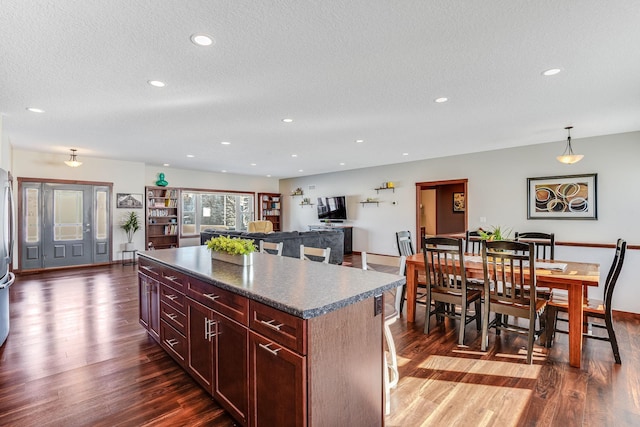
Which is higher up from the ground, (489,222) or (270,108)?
(270,108)

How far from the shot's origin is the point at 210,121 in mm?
4484

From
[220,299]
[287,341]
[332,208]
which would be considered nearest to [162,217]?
[332,208]

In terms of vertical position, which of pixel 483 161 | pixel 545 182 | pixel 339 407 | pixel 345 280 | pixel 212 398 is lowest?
pixel 212 398

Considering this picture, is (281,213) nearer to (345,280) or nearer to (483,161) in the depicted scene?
(483,161)

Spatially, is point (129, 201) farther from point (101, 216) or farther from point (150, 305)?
point (150, 305)

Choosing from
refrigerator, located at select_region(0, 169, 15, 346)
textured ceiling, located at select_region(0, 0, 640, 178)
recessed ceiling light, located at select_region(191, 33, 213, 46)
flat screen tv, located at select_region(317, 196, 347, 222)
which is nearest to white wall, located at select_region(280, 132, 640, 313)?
flat screen tv, located at select_region(317, 196, 347, 222)

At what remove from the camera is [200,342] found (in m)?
2.29

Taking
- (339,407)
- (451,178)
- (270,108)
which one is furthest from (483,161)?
(339,407)

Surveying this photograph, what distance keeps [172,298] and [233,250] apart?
25.7 inches

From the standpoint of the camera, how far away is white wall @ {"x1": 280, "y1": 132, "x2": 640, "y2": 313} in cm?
510

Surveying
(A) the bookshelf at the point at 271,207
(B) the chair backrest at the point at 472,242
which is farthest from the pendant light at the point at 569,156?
(A) the bookshelf at the point at 271,207

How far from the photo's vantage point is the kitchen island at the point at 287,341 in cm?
151

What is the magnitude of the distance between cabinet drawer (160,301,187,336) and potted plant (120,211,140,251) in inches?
244

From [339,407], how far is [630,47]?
3279mm
